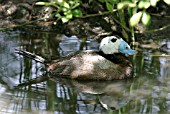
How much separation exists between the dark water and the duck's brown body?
0.26 ft

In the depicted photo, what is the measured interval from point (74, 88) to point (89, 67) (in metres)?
0.37

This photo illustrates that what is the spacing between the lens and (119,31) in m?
7.73

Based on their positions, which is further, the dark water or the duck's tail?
the duck's tail

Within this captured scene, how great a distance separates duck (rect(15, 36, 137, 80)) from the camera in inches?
236

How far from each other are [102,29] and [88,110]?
305cm

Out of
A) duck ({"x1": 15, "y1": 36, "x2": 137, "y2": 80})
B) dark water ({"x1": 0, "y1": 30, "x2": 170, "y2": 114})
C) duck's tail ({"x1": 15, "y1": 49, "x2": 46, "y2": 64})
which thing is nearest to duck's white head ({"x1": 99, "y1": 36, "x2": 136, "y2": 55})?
duck ({"x1": 15, "y1": 36, "x2": 137, "y2": 80})

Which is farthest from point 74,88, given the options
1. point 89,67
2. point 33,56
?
point 33,56

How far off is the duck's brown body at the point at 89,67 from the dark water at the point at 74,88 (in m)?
0.08

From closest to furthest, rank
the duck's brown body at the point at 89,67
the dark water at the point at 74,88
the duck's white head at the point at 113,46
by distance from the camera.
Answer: the dark water at the point at 74,88, the duck's brown body at the point at 89,67, the duck's white head at the point at 113,46

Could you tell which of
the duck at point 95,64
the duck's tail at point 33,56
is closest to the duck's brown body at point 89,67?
the duck at point 95,64

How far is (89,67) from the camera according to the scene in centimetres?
601

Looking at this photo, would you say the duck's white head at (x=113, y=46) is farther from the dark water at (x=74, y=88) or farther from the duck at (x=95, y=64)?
the dark water at (x=74, y=88)

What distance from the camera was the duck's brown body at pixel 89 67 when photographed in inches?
236

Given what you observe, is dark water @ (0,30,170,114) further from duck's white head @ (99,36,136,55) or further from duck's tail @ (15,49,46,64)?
duck's white head @ (99,36,136,55)
